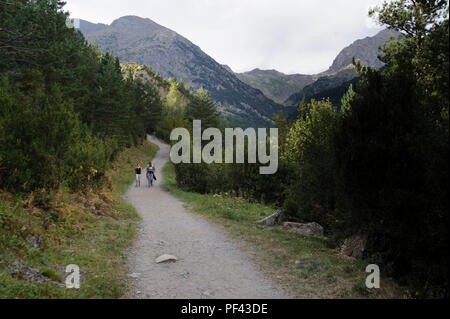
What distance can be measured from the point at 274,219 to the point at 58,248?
832 centimetres

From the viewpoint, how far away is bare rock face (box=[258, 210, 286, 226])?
12.1 metres

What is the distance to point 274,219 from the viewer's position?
12297mm

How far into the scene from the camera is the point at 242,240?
32.1ft

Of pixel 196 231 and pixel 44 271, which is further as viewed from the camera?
pixel 196 231

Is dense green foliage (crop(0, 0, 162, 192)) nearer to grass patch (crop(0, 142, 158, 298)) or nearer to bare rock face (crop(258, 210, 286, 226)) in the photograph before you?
grass patch (crop(0, 142, 158, 298))

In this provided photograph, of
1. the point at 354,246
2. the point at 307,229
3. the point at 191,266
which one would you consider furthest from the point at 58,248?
the point at 307,229

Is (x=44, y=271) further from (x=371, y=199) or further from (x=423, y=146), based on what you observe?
(x=423, y=146)

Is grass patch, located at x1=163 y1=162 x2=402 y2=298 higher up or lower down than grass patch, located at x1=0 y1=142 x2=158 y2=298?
lower down

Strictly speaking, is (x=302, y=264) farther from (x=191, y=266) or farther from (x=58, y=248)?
(x=58, y=248)

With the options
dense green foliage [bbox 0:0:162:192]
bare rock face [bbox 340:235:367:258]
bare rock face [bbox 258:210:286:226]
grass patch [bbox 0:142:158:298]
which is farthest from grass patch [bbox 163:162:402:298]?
dense green foliage [bbox 0:0:162:192]

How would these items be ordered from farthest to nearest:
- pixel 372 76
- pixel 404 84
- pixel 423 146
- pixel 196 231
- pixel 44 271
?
pixel 196 231 < pixel 372 76 < pixel 404 84 < pixel 44 271 < pixel 423 146

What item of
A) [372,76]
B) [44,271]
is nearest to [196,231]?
[44,271]

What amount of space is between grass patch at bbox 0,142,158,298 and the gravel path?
0.51 meters
